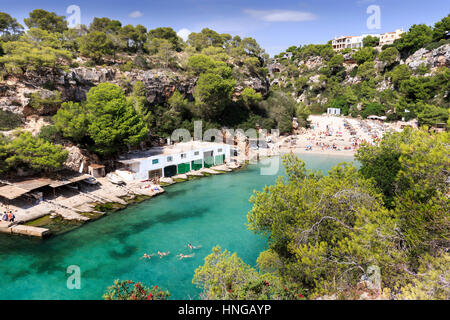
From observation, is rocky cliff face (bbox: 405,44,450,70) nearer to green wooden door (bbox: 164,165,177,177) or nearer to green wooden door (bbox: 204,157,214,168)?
green wooden door (bbox: 204,157,214,168)

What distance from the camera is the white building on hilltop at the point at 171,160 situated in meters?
33.7

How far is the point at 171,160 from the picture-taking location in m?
36.5

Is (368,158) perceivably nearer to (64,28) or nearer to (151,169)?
(151,169)

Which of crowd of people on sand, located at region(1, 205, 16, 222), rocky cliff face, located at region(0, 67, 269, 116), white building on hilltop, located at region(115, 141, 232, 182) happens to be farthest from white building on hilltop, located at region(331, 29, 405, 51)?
crowd of people on sand, located at region(1, 205, 16, 222)

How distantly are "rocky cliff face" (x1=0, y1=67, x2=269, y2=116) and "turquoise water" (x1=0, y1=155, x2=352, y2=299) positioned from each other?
20831mm

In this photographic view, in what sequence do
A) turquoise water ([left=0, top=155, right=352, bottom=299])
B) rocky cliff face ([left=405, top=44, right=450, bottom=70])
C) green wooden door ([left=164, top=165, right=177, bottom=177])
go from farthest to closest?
rocky cliff face ([left=405, top=44, right=450, bottom=70]), green wooden door ([left=164, top=165, right=177, bottom=177]), turquoise water ([left=0, top=155, right=352, bottom=299])

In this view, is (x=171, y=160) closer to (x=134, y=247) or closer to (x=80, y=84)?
(x=134, y=247)

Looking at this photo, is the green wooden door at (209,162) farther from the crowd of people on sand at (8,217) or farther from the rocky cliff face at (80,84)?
the crowd of people on sand at (8,217)

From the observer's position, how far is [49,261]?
63.3 ft

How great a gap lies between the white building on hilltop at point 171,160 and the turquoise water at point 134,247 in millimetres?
5140

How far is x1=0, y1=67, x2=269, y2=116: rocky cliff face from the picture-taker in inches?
1353

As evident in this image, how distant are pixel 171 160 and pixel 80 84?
766 inches

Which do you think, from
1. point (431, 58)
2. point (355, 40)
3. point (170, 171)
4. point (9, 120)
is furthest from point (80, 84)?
point (355, 40)

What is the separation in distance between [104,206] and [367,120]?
227 ft
